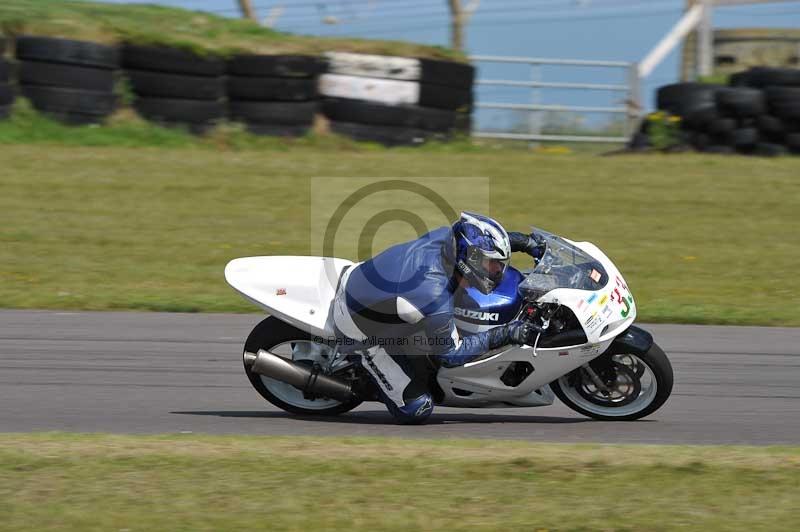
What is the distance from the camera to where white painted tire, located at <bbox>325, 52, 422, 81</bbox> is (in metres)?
16.1

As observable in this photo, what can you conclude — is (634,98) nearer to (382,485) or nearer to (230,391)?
(230,391)

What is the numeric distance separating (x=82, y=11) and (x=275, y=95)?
392 centimetres

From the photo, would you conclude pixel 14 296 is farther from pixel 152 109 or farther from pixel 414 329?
pixel 152 109

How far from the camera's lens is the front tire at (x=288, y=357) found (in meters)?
6.77

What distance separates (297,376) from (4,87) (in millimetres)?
10431

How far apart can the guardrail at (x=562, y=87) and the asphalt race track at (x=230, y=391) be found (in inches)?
381

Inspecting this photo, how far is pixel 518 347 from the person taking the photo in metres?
6.35

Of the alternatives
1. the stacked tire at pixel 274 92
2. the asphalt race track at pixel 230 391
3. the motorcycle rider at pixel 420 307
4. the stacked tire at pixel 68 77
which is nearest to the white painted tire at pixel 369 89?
the stacked tire at pixel 274 92

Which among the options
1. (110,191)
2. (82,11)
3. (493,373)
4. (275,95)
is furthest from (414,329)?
(82,11)

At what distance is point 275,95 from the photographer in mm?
16156

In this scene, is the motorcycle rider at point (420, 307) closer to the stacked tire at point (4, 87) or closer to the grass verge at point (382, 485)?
the grass verge at point (382, 485)

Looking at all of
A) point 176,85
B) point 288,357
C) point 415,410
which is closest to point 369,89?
point 176,85

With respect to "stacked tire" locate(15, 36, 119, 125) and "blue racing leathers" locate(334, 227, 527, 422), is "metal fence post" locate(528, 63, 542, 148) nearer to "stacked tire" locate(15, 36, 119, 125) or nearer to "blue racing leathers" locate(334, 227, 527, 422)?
"stacked tire" locate(15, 36, 119, 125)

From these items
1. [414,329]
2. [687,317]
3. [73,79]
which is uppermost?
[73,79]
